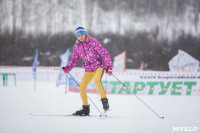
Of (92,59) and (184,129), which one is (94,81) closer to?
(92,59)

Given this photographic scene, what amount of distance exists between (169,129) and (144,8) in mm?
35738

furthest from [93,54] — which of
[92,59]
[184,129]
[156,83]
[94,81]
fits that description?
[156,83]

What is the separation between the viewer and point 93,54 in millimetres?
4766

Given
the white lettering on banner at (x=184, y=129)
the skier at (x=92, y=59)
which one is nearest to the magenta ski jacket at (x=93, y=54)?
the skier at (x=92, y=59)

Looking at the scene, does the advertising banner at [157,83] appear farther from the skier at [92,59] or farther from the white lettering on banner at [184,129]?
the white lettering on banner at [184,129]

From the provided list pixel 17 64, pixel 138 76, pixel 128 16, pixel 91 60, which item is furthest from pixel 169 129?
pixel 128 16

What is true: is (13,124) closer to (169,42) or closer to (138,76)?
(138,76)

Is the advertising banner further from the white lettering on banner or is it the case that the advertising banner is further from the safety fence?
the white lettering on banner

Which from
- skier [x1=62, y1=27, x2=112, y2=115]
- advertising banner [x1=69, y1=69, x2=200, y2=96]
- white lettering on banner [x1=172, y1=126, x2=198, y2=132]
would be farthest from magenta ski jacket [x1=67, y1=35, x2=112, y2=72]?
advertising banner [x1=69, y1=69, x2=200, y2=96]

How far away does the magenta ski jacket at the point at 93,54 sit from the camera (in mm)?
4730

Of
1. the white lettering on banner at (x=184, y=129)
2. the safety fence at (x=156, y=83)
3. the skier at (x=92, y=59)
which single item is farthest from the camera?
the safety fence at (x=156, y=83)

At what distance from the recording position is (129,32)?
38.3m

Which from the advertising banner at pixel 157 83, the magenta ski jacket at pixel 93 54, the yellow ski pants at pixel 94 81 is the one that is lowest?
the advertising banner at pixel 157 83

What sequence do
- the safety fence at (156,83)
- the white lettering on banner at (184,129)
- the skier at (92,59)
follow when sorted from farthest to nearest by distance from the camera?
the safety fence at (156,83) < the skier at (92,59) < the white lettering on banner at (184,129)
